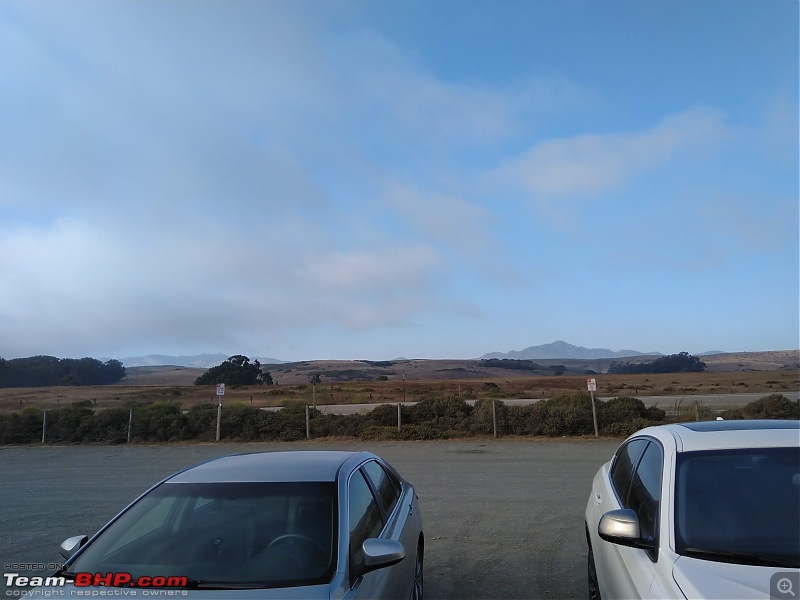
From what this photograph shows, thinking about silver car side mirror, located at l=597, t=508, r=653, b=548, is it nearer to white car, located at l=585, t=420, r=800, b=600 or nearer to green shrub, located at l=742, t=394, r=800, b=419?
white car, located at l=585, t=420, r=800, b=600

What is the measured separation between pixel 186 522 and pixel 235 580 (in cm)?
72

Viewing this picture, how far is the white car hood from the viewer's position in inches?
103

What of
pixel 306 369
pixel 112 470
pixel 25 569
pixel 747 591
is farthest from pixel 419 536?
pixel 306 369

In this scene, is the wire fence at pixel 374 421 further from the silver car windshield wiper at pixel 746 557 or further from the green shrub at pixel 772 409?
the silver car windshield wiper at pixel 746 557

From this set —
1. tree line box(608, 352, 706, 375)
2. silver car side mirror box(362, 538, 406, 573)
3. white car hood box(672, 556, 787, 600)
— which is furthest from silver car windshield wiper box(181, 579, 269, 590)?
tree line box(608, 352, 706, 375)

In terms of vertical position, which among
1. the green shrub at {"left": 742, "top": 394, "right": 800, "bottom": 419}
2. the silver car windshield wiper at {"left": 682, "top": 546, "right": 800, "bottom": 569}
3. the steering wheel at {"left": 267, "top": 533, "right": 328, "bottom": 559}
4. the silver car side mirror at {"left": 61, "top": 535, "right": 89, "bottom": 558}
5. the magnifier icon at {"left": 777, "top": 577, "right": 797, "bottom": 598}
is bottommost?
the green shrub at {"left": 742, "top": 394, "right": 800, "bottom": 419}

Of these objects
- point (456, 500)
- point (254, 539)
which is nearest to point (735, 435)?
point (254, 539)

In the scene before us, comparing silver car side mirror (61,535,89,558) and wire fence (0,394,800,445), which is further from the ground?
silver car side mirror (61,535,89,558)

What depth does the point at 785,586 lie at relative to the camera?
8.74ft

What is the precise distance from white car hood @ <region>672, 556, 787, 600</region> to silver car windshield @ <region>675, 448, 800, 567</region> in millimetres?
70

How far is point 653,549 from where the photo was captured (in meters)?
3.08

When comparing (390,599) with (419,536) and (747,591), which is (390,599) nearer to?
(419,536)

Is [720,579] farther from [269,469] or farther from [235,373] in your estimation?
[235,373]

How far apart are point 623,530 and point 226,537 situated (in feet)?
7.38
